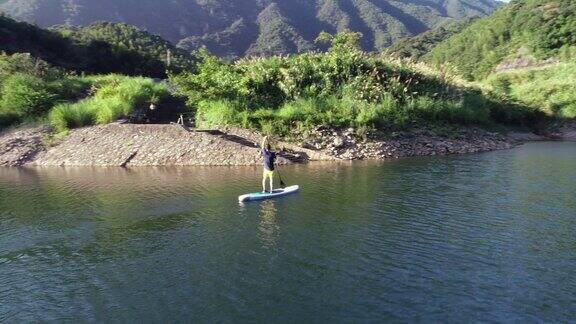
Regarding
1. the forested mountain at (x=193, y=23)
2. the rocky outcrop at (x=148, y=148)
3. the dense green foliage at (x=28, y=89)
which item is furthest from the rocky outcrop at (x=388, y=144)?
the forested mountain at (x=193, y=23)

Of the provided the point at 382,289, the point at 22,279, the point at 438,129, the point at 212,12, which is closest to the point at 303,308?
the point at 382,289

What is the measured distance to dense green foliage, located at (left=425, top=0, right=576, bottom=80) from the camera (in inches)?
3120

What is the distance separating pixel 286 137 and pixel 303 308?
69.0 ft

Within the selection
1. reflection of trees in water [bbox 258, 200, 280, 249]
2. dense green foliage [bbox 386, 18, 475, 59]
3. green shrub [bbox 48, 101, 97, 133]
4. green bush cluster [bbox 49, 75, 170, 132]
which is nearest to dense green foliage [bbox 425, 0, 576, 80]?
dense green foliage [bbox 386, 18, 475, 59]

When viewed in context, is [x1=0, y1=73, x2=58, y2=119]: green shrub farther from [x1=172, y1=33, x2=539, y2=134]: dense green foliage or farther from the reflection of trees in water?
the reflection of trees in water

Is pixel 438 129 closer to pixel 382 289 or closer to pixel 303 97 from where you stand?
pixel 303 97

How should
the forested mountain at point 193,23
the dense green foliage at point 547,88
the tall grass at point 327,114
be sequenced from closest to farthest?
1. the tall grass at point 327,114
2. the dense green foliage at point 547,88
3. the forested mountain at point 193,23

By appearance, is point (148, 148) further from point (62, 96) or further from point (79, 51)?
point (79, 51)

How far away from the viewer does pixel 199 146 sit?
30.1m

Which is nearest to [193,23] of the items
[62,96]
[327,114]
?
[62,96]

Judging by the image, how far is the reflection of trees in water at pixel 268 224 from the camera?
1489cm

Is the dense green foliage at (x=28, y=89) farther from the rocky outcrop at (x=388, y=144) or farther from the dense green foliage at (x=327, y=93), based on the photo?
the rocky outcrop at (x=388, y=144)

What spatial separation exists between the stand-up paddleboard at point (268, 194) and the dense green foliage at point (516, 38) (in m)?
63.6

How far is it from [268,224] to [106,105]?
23.3m
